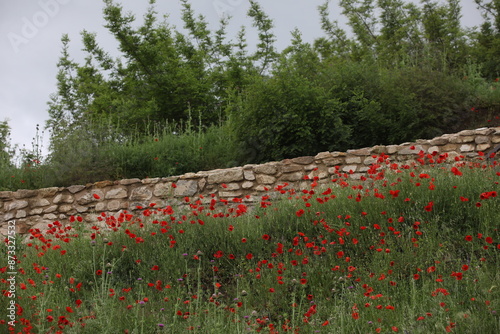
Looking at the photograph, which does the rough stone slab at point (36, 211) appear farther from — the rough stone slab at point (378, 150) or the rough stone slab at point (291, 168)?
the rough stone slab at point (378, 150)

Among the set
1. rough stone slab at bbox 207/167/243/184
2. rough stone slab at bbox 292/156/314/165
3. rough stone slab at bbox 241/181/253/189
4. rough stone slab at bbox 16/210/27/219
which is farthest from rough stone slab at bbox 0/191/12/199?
rough stone slab at bbox 292/156/314/165

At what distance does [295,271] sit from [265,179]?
12.7ft

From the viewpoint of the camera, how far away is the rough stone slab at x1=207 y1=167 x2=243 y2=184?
323 inches

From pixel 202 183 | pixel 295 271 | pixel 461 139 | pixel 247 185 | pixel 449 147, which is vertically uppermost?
pixel 461 139

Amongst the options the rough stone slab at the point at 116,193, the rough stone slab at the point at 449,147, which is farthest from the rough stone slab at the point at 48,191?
the rough stone slab at the point at 449,147

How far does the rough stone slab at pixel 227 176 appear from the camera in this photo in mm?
8203

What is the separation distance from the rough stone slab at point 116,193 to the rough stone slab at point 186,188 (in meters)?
1.03

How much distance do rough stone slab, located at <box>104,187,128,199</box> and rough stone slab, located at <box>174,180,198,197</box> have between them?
1026 mm

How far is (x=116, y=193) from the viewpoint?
8.72 meters

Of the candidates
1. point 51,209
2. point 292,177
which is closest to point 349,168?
point 292,177

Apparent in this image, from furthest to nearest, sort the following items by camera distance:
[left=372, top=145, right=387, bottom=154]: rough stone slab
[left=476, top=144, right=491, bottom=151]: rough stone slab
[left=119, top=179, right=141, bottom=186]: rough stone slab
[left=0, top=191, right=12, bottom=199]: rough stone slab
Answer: [left=0, top=191, right=12, bottom=199]: rough stone slab, [left=119, top=179, right=141, bottom=186]: rough stone slab, [left=476, top=144, right=491, bottom=151]: rough stone slab, [left=372, top=145, right=387, bottom=154]: rough stone slab

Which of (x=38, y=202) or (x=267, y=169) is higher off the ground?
(x=267, y=169)

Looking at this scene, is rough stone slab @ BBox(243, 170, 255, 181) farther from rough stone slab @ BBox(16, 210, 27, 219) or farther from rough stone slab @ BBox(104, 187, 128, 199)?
rough stone slab @ BBox(16, 210, 27, 219)

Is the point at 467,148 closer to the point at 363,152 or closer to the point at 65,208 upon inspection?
the point at 363,152
